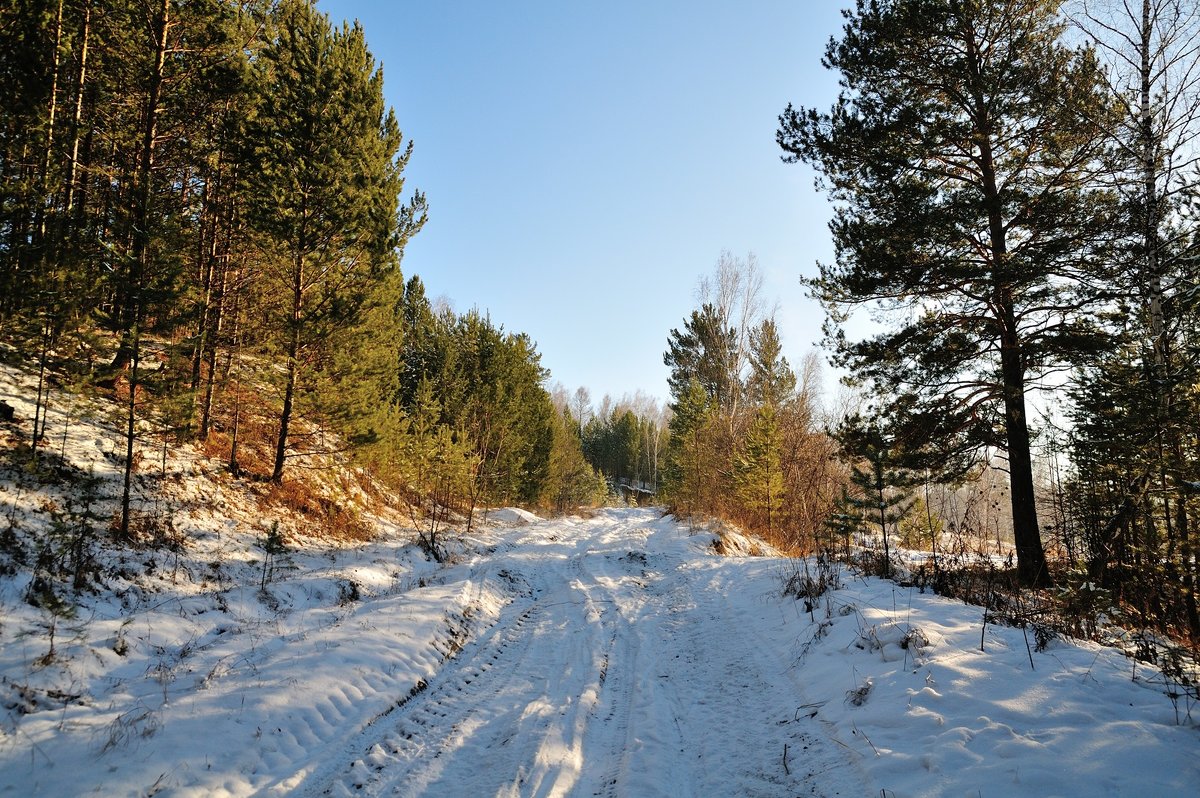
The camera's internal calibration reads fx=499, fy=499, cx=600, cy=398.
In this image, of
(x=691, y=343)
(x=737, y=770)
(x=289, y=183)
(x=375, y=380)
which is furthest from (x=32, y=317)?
(x=691, y=343)

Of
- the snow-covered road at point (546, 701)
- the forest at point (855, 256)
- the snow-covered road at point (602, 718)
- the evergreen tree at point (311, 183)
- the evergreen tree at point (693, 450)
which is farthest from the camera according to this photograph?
the evergreen tree at point (693, 450)

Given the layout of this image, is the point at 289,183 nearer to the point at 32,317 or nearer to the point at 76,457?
the point at 32,317

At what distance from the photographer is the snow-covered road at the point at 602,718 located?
3.78m

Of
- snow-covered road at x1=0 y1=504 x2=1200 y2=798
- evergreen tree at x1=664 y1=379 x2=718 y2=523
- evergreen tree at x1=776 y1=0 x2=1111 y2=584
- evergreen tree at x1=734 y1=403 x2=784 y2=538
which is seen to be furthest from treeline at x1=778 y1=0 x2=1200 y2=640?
evergreen tree at x1=664 y1=379 x2=718 y2=523

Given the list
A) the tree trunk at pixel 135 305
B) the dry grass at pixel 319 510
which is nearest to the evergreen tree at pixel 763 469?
the dry grass at pixel 319 510

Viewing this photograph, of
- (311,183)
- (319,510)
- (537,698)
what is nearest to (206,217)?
(311,183)

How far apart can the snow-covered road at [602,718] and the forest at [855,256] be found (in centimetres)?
342

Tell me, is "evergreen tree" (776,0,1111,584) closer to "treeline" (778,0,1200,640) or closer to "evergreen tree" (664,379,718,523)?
"treeline" (778,0,1200,640)

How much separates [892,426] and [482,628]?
938 cm

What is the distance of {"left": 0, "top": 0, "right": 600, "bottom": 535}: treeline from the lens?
7227 mm

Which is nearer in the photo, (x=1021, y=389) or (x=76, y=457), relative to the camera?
(x=76, y=457)

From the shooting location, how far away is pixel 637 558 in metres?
13.3

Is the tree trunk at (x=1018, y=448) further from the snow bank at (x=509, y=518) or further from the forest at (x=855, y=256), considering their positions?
the snow bank at (x=509, y=518)

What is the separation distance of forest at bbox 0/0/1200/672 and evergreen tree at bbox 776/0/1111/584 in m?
0.05
